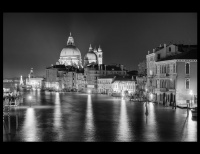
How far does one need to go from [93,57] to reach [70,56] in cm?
1489

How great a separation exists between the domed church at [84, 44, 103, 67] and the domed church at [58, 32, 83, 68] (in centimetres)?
771

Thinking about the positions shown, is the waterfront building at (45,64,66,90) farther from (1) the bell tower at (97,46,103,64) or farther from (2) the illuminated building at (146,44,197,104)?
(2) the illuminated building at (146,44,197,104)

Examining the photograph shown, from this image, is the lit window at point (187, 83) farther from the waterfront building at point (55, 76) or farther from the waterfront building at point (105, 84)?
the waterfront building at point (55, 76)

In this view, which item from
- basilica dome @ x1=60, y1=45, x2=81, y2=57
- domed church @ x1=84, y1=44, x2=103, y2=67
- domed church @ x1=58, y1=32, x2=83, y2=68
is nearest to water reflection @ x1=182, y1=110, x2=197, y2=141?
domed church @ x1=84, y1=44, x2=103, y2=67

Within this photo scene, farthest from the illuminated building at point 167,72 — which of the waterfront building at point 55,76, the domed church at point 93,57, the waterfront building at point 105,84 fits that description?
the waterfront building at point 55,76

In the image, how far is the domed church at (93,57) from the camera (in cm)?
13023

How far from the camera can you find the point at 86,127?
705 inches

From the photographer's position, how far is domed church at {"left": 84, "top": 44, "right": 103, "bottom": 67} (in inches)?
5127

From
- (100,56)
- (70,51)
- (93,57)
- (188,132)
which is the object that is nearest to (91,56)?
(93,57)

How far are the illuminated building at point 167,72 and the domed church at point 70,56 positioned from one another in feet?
326
